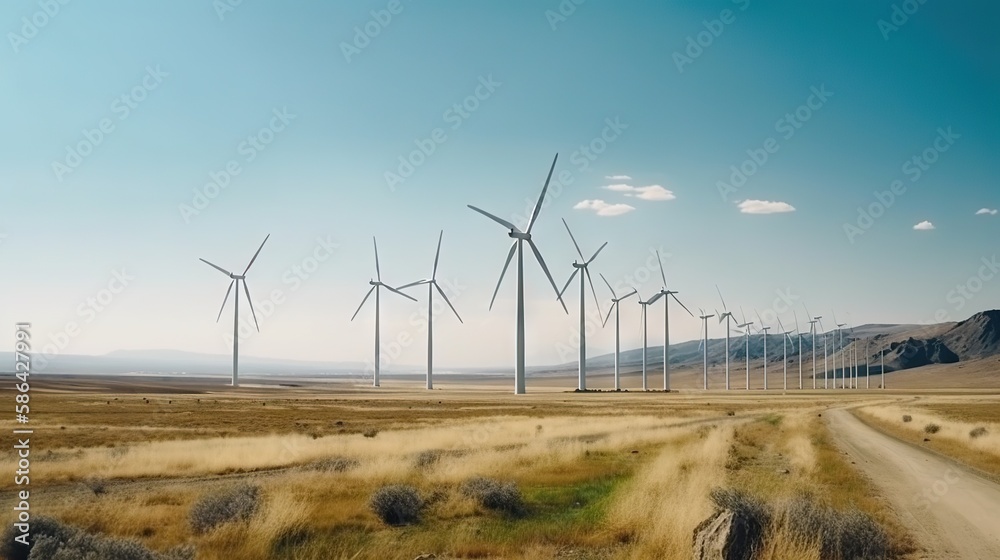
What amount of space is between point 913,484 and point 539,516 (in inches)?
476

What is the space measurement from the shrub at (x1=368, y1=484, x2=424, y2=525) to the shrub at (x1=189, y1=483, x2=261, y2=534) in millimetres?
2673

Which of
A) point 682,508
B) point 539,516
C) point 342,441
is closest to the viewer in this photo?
point 682,508

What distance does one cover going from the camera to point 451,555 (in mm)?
14117

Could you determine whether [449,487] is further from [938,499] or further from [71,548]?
[938,499]

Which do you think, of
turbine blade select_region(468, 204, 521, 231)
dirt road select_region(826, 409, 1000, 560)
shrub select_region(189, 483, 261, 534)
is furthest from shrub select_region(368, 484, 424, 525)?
A: turbine blade select_region(468, 204, 521, 231)

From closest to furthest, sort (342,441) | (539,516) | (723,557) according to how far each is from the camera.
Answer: (723,557) < (539,516) < (342,441)

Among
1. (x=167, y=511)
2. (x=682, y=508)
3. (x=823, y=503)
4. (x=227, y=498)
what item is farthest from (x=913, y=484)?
(x=167, y=511)

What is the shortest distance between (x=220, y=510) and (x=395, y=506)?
12.6 ft

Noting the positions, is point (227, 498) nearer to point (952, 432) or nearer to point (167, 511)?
point (167, 511)

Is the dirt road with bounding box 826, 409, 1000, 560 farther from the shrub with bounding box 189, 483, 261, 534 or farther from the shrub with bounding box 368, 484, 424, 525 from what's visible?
the shrub with bounding box 189, 483, 261, 534

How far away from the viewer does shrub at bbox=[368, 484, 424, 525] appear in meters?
17.3

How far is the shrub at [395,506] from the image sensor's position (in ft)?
56.7

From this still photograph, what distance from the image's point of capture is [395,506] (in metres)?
17.4

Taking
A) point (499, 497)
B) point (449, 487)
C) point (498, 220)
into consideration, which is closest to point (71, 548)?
point (499, 497)
